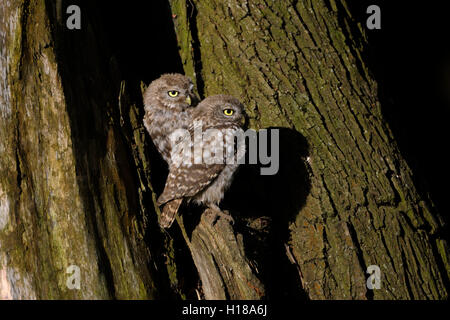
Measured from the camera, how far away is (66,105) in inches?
111

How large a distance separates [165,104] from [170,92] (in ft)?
0.41

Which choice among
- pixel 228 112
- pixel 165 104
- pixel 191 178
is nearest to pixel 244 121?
pixel 228 112

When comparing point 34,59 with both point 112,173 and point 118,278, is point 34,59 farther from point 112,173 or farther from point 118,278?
point 118,278

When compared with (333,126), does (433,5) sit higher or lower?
higher

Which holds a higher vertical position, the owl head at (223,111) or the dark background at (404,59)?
the dark background at (404,59)

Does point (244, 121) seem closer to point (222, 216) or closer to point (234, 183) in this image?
point (234, 183)

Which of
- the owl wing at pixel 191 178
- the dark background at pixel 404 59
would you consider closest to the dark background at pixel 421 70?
the dark background at pixel 404 59

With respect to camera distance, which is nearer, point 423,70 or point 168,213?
point 168,213

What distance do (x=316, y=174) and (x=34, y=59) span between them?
2153 millimetres

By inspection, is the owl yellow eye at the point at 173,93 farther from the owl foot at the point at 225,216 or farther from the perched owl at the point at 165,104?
the owl foot at the point at 225,216

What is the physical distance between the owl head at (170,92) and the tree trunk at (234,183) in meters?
0.14

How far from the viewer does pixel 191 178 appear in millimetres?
3426

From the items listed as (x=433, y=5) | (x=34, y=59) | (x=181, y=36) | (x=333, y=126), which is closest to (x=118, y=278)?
(x=34, y=59)

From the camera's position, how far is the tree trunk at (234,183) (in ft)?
9.00
